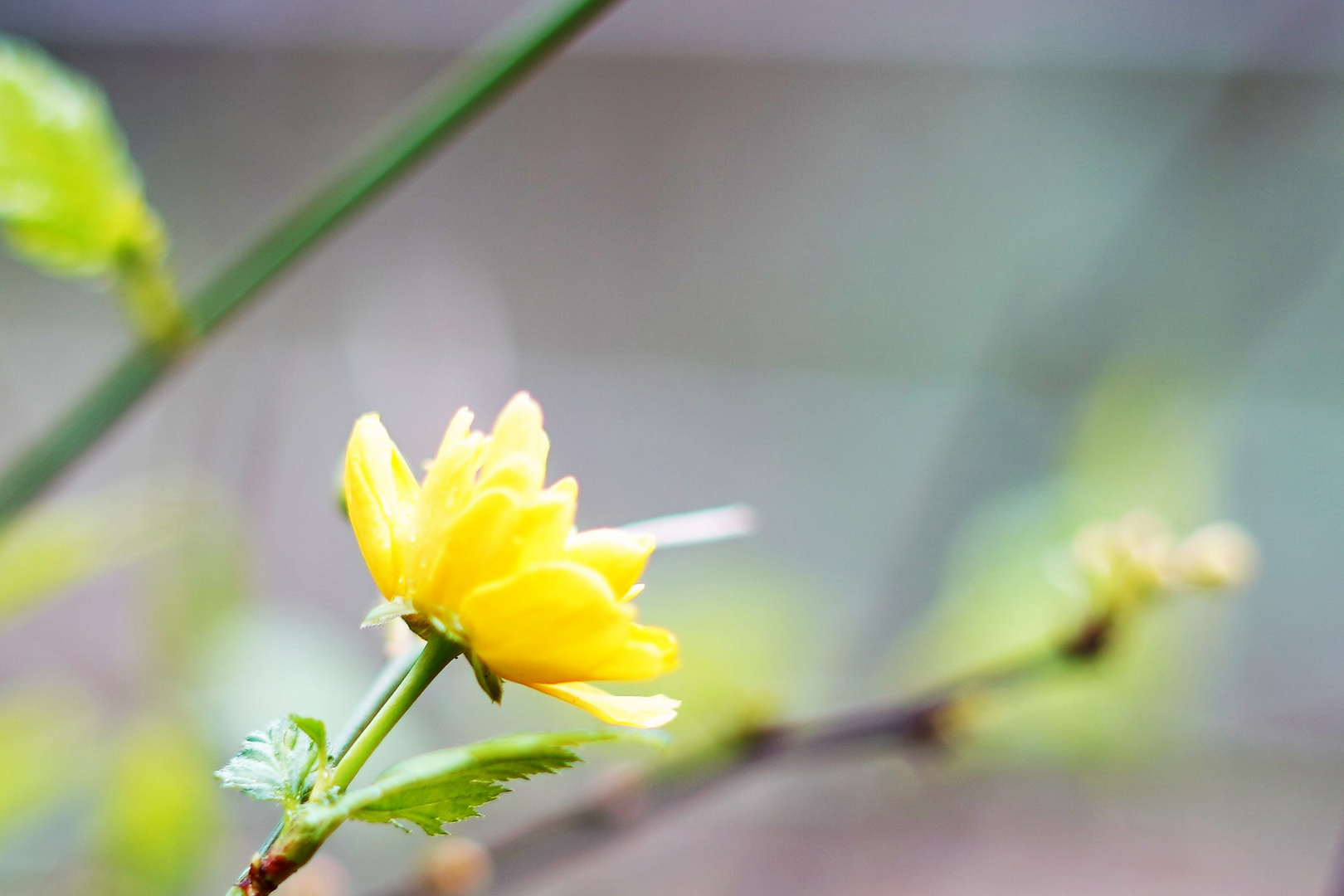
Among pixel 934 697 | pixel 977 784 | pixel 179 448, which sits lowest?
pixel 934 697

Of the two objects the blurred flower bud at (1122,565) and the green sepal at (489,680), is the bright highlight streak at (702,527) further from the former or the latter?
the blurred flower bud at (1122,565)

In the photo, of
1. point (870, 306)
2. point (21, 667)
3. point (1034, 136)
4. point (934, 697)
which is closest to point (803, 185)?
point (870, 306)

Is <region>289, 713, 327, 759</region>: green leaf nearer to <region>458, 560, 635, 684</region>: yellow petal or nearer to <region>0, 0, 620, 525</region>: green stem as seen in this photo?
<region>458, 560, 635, 684</region>: yellow petal

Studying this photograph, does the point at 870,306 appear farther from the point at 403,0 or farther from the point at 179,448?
the point at 179,448

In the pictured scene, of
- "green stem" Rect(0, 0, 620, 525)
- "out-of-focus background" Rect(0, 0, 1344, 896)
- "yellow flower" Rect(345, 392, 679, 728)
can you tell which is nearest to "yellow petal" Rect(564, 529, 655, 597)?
"yellow flower" Rect(345, 392, 679, 728)

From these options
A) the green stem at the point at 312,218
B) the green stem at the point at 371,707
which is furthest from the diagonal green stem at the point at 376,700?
the green stem at the point at 312,218

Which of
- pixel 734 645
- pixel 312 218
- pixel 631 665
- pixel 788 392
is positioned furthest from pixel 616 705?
pixel 788 392
